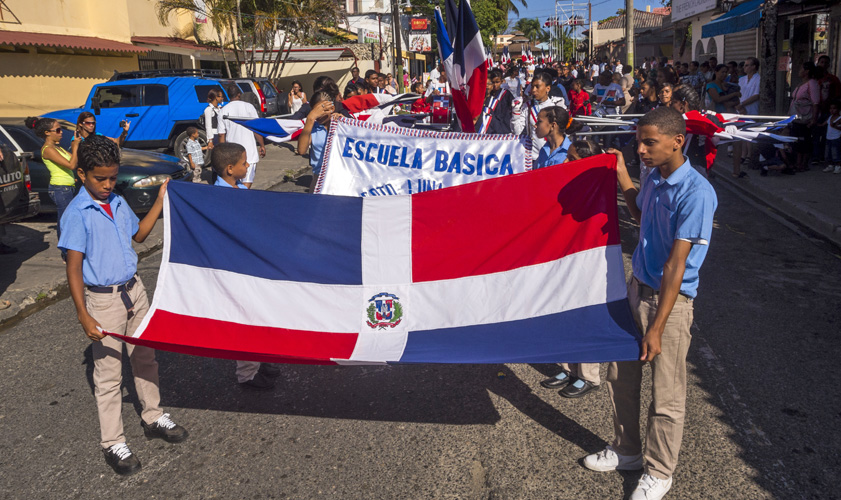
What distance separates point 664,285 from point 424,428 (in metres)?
1.83

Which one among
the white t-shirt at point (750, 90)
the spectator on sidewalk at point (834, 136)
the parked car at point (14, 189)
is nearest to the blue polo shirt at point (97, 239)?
the parked car at point (14, 189)

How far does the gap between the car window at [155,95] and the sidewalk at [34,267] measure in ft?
16.8

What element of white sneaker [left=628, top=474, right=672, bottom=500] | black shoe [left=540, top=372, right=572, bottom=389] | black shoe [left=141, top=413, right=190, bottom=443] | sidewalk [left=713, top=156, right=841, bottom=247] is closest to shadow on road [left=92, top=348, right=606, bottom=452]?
black shoe [left=540, top=372, right=572, bottom=389]

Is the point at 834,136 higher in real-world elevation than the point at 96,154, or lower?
lower

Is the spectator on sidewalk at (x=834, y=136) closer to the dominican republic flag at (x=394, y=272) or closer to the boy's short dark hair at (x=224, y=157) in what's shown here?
the dominican republic flag at (x=394, y=272)

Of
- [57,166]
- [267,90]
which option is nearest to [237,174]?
[57,166]

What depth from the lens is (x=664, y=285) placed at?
3.18 m

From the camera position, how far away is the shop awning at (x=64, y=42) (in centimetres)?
1891

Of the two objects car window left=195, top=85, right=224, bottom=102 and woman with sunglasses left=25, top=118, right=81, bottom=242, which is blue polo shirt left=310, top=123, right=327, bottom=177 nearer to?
woman with sunglasses left=25, top=118, right=81, bottom=242

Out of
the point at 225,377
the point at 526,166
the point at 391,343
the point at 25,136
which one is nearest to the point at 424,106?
→ the point at 25,136

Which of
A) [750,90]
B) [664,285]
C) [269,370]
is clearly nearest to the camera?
[664,285]

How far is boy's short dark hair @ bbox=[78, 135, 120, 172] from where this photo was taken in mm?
3676

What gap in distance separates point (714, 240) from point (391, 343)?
5.99m

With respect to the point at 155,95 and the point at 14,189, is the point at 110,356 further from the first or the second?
the point at 155,95
